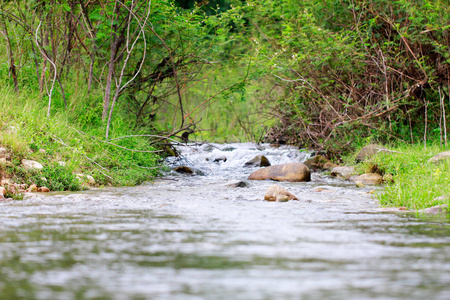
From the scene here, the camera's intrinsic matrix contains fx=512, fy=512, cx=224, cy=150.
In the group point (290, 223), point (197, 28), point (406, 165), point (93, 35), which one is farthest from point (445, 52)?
point (290, 223)

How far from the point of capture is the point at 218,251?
9.03 ft

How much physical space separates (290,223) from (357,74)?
7.40 meters

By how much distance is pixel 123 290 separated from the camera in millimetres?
2010

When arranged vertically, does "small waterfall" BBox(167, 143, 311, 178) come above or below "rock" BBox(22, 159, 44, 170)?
below

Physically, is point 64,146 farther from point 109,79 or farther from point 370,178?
point 370,178

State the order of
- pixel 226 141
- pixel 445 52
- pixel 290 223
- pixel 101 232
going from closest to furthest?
pixel 101 232, pixel 290 223, pixel 445 52, pixel 226 141

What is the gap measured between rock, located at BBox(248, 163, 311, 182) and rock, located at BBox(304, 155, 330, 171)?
1421 mm

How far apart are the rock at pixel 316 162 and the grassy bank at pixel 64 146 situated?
342cm

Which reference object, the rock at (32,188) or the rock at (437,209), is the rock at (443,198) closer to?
the rock at (437,209)

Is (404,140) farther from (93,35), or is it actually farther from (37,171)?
(37,171)

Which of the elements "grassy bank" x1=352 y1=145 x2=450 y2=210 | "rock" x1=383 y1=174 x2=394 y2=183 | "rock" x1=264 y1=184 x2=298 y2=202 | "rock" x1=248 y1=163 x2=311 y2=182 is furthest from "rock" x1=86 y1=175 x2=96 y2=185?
"rock" x1=383 y1=174 x2=394 y2=183

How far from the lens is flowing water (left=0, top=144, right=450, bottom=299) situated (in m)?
2.04

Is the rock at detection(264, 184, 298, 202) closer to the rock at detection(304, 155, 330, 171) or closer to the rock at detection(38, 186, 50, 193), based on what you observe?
the rock at detection(38, 186, 50, 193)

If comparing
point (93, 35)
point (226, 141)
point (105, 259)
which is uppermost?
point (93, 35)
